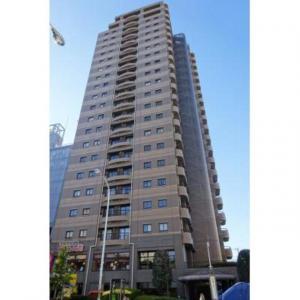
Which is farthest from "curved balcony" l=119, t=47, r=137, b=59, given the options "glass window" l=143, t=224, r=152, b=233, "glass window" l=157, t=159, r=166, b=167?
"glass window" l=143, t=224, r=152, b=233

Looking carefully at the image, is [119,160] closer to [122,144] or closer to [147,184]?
[122,144]

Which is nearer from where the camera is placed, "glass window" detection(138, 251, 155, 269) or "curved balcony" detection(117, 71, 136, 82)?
"glass window" detection(138, 251, 155, 269)

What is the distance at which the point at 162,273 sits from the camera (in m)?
24.1

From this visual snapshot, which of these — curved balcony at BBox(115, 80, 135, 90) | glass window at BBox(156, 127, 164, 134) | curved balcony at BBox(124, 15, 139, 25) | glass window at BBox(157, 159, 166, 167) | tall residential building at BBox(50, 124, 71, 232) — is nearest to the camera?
glass window at BBox(157, 159, 166, 167)

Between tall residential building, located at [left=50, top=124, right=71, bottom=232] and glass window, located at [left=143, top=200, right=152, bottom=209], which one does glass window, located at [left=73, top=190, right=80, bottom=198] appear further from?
tall residential building, located at [left=50, top=124, right=71, bottom=232]

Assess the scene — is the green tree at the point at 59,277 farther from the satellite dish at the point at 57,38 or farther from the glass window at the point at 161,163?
the satellite dish at the point at 57,38

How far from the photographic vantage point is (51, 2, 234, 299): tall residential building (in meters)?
27.4

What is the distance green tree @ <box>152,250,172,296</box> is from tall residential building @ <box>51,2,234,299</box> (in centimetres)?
115

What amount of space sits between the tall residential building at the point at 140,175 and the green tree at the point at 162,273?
3.76 feet

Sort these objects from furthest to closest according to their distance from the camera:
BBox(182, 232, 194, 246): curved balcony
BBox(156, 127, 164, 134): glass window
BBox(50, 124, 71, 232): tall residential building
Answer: BBox(50, 124, 71, 232): tall residential building, BBox(156, 127, 164, 134): glass window, BBox(182, 232, 194, 246): curved balcony

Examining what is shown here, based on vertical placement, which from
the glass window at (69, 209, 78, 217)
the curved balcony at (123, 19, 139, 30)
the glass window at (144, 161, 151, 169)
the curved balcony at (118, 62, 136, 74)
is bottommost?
the glass window at (69, 209, 78, 217)

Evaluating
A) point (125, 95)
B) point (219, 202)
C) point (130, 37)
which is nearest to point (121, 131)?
point (125, 95)
